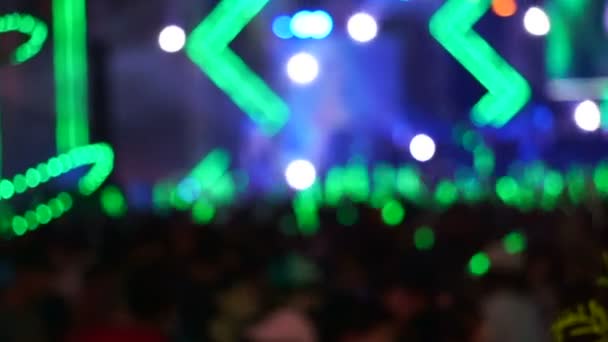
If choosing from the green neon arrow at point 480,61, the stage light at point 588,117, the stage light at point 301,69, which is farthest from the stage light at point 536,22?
the stage light at point 301,69

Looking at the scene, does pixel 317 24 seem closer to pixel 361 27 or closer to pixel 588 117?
pixel 361 27

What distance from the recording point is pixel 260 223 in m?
Result: 5.70

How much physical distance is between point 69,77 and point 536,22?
3.79 metres

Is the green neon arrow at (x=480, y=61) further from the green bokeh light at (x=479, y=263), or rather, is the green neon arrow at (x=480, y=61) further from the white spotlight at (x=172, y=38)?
the green bokeh light at (x=479, y=263)

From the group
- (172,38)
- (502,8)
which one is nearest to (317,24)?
(172,38)

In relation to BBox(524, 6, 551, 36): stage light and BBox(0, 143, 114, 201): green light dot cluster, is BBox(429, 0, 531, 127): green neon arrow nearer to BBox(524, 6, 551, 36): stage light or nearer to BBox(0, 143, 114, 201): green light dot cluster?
BBox(524, 6, 551, 36): stage light

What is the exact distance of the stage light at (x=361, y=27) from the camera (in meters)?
9.65

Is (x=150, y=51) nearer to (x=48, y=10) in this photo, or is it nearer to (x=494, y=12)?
(x=48, y=10)

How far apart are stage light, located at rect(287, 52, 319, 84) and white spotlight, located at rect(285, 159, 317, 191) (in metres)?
0.65

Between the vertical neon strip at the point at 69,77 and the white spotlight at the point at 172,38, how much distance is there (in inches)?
25.4

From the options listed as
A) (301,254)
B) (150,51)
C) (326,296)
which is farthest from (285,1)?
(326,296)

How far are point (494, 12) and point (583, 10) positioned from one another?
80 cm

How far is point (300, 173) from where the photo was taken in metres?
9.62

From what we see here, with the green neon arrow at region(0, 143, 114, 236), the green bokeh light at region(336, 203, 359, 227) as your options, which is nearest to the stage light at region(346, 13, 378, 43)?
the green neon arrow at region(0, 143, 114, 236)
